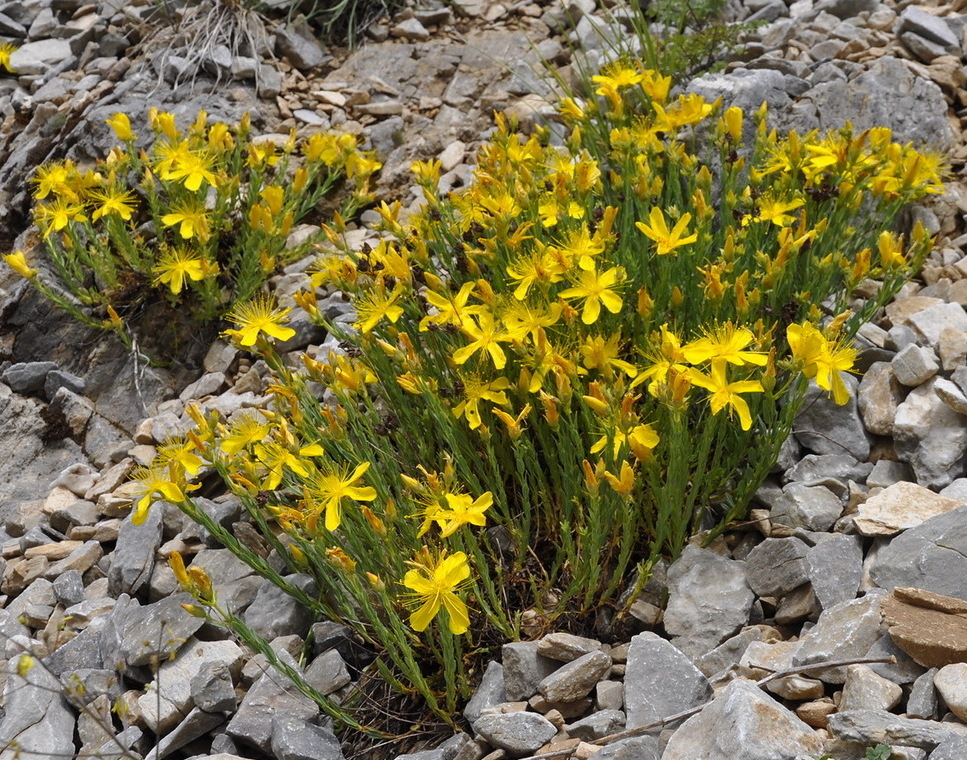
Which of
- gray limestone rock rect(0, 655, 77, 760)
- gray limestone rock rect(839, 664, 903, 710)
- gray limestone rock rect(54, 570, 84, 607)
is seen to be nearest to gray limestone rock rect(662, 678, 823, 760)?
gray limestone rock rect(839, 664, 903, 710)

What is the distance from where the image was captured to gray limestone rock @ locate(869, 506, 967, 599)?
2045 mm

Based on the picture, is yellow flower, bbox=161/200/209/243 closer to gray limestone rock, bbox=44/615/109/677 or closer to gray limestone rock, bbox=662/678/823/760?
gray limestone rock, bbox=44/615/109/677

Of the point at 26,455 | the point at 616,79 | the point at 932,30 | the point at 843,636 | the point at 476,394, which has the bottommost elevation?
the point at 26,455

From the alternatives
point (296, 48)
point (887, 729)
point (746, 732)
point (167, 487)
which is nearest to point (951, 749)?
point (887, 729)

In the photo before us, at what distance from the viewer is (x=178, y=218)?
3.79m

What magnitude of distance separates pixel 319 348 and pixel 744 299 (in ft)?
5.80

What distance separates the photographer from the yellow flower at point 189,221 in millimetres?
3764

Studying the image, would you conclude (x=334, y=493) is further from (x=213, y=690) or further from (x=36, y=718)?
(x=36, y=718)

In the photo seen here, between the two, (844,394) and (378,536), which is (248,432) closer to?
(378,536)

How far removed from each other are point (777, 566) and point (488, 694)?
81cm

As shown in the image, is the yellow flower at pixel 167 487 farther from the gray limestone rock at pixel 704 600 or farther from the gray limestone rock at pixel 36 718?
the gray limestone rock at pixel 704 600

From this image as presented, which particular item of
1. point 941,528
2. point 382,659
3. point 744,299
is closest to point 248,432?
point 382,659

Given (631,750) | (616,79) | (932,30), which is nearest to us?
(631,750)

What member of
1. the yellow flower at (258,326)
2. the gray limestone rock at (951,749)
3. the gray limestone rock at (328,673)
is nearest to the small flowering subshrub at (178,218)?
the yellow flower at (258,326)
